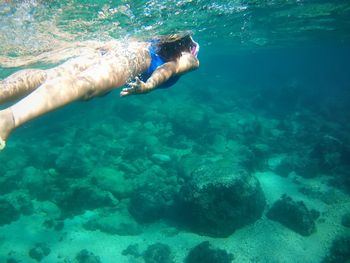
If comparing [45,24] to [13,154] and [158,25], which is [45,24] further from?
[13,154]

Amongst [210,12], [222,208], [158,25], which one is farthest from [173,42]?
[210,12]

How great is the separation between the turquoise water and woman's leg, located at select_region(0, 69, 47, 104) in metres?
6.54

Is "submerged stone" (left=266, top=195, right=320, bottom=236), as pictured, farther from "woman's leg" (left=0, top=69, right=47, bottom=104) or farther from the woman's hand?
"woman's leg" (left=0, top=69, right=47, bottom=104)

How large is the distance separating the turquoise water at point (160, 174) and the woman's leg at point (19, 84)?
6.54 metres

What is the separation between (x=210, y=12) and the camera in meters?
17.7

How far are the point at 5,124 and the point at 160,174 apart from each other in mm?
13413

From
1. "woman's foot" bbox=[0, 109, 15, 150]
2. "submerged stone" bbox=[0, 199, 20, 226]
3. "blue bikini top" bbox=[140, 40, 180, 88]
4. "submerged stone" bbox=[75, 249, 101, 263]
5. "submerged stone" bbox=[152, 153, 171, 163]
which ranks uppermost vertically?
"woman's foot" bbox=[0, 109, 15, 150]

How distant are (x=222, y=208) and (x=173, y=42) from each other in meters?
7.99

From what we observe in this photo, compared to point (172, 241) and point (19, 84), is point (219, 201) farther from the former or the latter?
point (19, 84)

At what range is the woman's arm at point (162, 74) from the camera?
3.86 metres

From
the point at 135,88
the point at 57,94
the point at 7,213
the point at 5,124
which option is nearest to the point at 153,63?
the point at 135,88

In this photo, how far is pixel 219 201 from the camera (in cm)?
1205

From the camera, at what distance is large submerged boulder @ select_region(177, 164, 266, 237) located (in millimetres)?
12008

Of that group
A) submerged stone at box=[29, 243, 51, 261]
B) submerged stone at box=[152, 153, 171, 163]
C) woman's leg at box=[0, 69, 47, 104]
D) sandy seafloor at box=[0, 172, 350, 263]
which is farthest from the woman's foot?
submerged stone at box=[152, 153, 171, 163]
